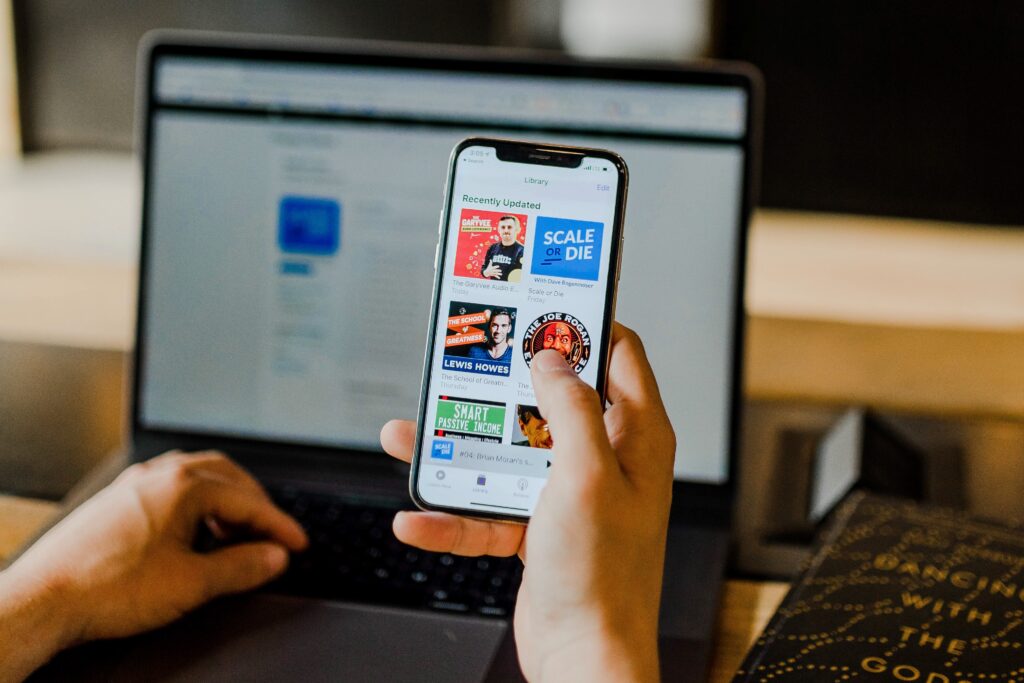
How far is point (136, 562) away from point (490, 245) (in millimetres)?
256

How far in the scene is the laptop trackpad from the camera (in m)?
0.47

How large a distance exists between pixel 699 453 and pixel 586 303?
0.84ft

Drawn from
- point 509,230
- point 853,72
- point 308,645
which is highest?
point 853,72

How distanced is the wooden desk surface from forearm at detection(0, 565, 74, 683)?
13cm

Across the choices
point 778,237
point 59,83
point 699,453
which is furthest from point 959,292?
point 59,83

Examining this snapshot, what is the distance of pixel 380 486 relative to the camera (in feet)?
2.15

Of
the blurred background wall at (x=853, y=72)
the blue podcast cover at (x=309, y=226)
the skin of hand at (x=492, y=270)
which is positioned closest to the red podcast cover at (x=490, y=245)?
the skin of hand at (x=492, y=270)

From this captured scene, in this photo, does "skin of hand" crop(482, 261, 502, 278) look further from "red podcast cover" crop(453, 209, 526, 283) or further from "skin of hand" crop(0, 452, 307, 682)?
"skin of hand" crop(0, 452, 307, 682)

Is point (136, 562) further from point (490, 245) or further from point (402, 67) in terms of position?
point (402, 67)

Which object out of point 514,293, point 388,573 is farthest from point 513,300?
point 388,573

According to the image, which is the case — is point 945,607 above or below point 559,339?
below

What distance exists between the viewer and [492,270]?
0.41 metres

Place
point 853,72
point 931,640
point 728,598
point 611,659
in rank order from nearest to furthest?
point 611,659, point 931,640, point 728,598, point 853,72

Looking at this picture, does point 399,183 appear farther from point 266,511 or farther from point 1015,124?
point 1015,124
